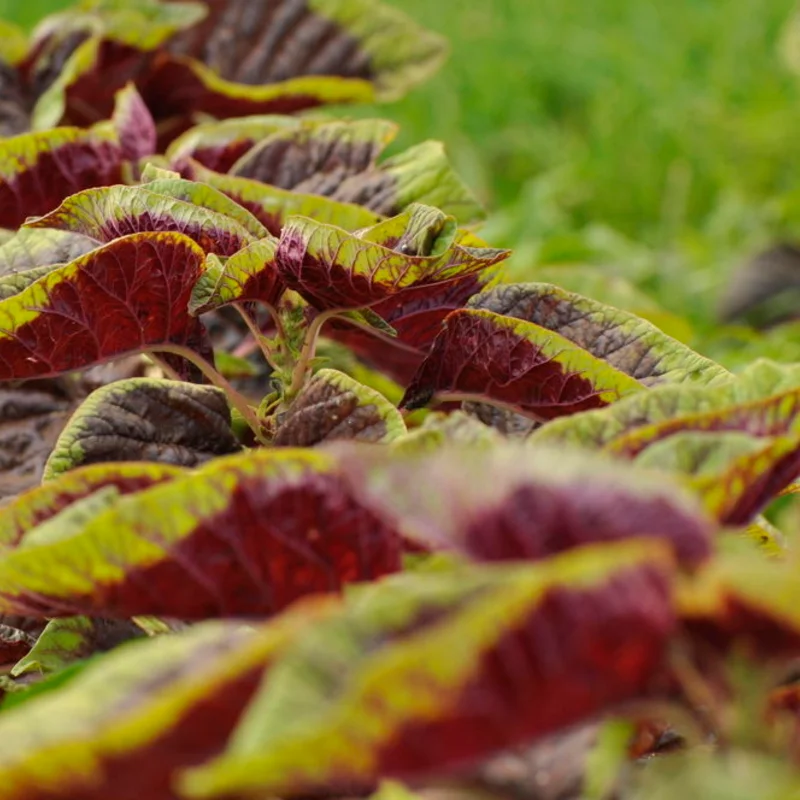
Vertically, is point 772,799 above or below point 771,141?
above

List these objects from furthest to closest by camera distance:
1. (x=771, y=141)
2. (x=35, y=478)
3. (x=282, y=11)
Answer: (x=771, y=141) < (x=282, y=11) < (x=35, y=478)

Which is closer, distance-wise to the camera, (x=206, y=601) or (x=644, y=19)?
(x=206, y=601)

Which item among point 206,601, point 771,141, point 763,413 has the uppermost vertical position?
point 763,413

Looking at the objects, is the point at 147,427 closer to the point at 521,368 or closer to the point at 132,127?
the point at 521,368

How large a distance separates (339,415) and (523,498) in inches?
9.5

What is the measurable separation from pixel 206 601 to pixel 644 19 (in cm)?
365

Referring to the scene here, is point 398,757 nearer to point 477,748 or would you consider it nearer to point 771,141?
point 477,748

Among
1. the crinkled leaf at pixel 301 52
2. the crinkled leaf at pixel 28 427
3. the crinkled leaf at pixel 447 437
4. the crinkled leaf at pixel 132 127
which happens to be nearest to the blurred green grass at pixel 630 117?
the crinkled leaf at pixel 301 52

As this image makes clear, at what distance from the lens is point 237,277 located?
0.66 m

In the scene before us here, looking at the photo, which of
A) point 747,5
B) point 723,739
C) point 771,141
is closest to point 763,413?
point 723,739

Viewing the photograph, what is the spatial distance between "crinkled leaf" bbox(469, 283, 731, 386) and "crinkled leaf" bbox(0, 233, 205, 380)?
0.57 feet

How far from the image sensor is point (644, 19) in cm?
390

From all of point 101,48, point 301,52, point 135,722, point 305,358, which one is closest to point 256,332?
point 305,358

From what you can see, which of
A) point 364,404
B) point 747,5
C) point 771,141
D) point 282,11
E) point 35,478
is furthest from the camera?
point 747,5
